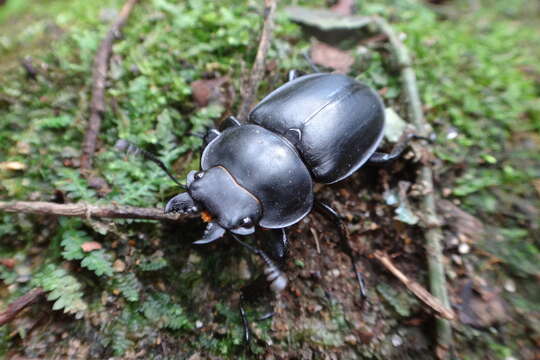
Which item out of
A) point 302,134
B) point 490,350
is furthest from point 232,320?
point 490,350

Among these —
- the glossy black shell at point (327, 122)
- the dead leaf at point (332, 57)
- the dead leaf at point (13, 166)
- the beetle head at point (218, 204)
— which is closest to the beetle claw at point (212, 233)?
the beetle head at point (218, 204)

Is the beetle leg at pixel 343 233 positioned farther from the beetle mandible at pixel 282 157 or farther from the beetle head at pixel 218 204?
the beetle head at pixel 218 204

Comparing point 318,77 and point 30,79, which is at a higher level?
point 30,79

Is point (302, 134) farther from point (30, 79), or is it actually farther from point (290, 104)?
point (30, 79)

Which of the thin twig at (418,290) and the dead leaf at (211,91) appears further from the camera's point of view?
the dead leaf at (211,91)

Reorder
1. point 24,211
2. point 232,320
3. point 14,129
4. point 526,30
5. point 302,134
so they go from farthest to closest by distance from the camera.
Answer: point 526,30 < point 14,129 < point 302,134 < point 232,320 < point 24,211

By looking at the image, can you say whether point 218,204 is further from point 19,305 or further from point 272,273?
point 19,305

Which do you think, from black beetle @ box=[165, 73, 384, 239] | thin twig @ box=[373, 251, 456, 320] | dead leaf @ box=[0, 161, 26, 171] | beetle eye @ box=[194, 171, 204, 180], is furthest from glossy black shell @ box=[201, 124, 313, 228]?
dead leaf @ box=[0, 161, 26, 171]
